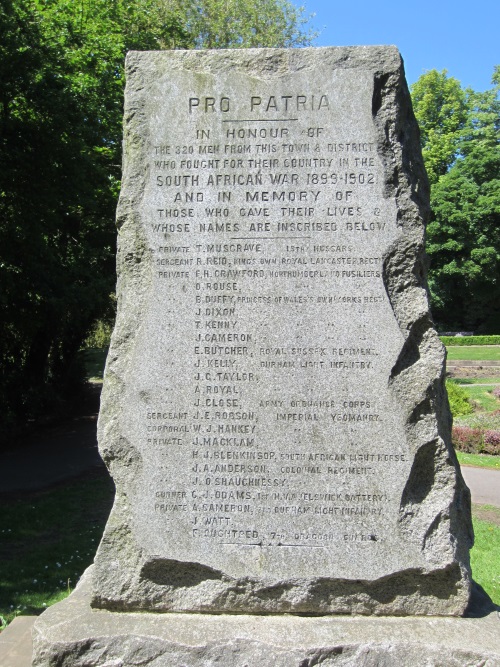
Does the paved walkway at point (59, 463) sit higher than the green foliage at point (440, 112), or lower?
lower

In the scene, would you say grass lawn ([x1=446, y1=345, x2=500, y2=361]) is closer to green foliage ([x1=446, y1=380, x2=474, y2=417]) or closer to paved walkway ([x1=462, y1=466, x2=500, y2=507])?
green foliage ([x1=446, y1=380, x2=474, y2=417])

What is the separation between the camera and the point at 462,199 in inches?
1687

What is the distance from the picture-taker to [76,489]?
11.2 m

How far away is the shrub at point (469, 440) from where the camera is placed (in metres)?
13.9

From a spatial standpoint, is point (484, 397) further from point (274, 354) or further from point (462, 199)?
point (462, 199)

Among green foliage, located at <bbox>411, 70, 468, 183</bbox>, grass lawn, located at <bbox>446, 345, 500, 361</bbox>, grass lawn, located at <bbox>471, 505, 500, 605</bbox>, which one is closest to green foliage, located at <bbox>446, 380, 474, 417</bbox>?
grass lawn, located at <bbox>471, 505, 500, 605</bbox>

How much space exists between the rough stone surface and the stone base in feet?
0.34

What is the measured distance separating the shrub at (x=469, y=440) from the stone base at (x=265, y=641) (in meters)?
10.8

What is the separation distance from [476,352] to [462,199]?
14.6 m

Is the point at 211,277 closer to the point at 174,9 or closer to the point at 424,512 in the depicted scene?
the point at 424,512

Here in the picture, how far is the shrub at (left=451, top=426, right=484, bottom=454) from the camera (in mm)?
13914

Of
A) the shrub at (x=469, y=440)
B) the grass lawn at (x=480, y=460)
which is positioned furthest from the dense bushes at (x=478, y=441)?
the grass lawn at (x=480, y=460)

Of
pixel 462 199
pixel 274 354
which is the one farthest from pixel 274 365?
pixel 462 199

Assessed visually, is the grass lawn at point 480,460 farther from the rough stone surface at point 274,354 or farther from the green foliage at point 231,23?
the green foliage at point 231,23
